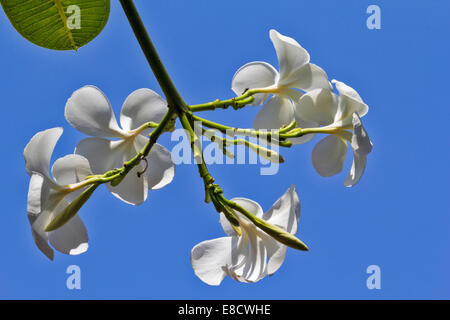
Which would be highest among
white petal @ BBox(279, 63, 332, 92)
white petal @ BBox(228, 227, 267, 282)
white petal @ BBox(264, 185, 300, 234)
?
white petal @ BBox(279, 63, 332, 92)

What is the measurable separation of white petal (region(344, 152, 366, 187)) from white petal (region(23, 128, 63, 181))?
1.37ft

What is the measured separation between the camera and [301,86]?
2.53ft

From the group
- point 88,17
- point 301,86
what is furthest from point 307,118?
point 88,17

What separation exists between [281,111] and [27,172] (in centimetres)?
42

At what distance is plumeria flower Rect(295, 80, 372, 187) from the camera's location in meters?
0.68

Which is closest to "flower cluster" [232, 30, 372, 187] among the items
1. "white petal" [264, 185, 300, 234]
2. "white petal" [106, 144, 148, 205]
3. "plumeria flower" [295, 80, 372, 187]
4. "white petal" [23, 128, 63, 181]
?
"plumeria flower" [295, 80, 372, 187]

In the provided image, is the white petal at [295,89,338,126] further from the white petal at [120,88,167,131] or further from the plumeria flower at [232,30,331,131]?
the white petal at [120,88,167,131]

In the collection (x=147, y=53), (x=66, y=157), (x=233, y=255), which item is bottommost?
(x=233, y=255)

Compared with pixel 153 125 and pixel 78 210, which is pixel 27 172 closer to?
pixel 78 210

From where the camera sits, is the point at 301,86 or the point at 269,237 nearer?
the point at 269,237

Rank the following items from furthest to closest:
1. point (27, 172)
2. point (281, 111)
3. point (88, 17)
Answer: point (281, 111), point (88, 17), point (27, 172)

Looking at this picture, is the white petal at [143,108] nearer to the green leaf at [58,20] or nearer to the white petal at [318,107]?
the green leaf at [58,20]

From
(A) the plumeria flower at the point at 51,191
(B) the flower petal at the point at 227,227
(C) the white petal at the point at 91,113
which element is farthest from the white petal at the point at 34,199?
(B) the flower petal at the point at 227,227

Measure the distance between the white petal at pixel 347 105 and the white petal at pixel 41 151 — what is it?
40cm
